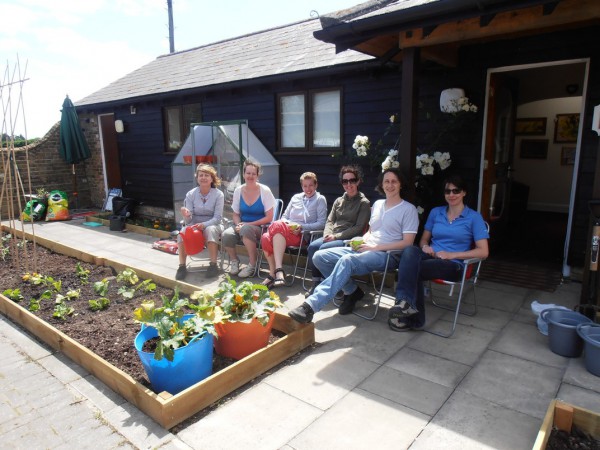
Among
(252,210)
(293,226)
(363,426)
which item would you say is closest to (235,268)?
(252,210)

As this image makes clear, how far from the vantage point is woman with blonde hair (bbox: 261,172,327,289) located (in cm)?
406

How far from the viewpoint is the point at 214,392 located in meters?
2.29

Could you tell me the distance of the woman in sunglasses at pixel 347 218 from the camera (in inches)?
148

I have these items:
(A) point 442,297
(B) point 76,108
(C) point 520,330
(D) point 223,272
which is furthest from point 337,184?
(B) point 76,108

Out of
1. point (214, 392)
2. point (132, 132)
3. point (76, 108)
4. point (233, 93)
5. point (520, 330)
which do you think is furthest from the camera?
point (76, 108)

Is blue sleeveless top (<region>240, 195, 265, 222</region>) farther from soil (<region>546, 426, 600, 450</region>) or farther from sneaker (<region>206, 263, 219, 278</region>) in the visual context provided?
soil (<region>546, 426, 600, 450</region>)

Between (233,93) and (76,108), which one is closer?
(233,93)

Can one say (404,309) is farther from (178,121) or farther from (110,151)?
(110,151)

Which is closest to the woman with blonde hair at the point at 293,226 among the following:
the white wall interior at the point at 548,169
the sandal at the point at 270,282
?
the sandal at the point at 270,282

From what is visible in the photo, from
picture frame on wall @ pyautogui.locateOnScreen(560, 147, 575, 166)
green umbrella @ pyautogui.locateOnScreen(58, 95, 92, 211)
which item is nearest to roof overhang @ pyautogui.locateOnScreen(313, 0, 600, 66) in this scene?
picture frame on wall @ pyautogui.locateOnScreen(560, 147, 575, 166)

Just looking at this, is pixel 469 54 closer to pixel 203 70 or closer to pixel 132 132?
pixel 203 70

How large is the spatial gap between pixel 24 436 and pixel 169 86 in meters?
6.87

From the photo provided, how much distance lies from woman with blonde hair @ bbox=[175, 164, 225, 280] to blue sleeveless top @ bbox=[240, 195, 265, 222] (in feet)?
1.11

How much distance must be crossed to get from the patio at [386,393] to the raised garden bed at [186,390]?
61 millimetres
